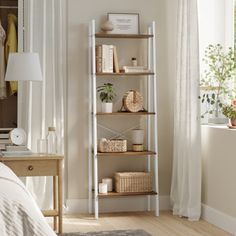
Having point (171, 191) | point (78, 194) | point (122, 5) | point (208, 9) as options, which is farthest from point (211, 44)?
point (78, 194)

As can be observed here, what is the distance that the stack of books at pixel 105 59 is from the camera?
597 centimetres

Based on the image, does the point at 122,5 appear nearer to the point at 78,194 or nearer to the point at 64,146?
the point at 64,146

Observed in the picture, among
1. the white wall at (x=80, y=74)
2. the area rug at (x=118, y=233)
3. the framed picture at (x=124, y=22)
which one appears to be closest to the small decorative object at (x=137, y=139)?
the white wall at (x=80, y=74)

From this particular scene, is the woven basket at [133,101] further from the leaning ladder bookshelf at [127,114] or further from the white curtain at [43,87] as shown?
the white curtain at [43,87]

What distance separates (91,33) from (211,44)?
115 cm

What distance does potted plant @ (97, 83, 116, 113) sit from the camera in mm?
6031

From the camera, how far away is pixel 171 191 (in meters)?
6.16

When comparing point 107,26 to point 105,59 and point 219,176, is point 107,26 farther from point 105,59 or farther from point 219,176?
point 219,176

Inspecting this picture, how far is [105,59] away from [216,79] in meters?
1.03

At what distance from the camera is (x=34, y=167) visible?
16.7 feet

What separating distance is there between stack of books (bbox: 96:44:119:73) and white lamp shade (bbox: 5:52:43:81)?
0.89 metres

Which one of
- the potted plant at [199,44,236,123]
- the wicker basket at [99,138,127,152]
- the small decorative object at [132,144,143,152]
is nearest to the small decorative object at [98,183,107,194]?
the wicker basket at [99,138,127,152]

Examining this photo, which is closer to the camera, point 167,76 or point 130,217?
point 130,217

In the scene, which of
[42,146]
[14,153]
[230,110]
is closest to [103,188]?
[42,146]
